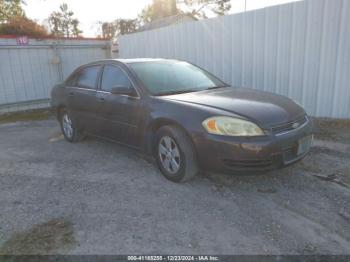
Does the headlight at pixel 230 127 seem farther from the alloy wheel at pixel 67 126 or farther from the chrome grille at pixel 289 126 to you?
the alloy wheel at pixel 67 126

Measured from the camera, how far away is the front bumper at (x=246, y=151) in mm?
3008

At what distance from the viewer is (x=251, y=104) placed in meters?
3.43

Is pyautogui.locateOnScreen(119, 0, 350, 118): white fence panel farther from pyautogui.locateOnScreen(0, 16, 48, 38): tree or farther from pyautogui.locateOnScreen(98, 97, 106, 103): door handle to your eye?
pyautogui.locateOnScreen(0, 16, 48, 38): tree

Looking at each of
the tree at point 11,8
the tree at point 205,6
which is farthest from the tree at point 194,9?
the tree at point 11,8

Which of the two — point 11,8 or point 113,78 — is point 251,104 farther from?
point 11,8

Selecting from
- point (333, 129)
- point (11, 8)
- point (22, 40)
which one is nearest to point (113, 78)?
point (333, 129)

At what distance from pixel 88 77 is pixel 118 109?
1.17 metres

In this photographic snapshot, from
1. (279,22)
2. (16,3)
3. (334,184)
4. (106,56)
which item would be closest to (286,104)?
(334,184)

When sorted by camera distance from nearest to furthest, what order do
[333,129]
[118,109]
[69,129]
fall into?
[118,109] → [333,129] → [69,129]

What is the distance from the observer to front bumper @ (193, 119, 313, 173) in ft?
9.87

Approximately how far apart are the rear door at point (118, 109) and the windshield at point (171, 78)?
0.74ft

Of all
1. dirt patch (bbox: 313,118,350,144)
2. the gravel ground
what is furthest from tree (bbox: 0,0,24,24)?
dirt patch (bbox: 313,118,350,144)

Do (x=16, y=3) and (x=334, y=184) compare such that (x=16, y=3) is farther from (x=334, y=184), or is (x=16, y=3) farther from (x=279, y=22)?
Answer: (x=334, y=184)

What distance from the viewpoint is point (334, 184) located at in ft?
11.3
